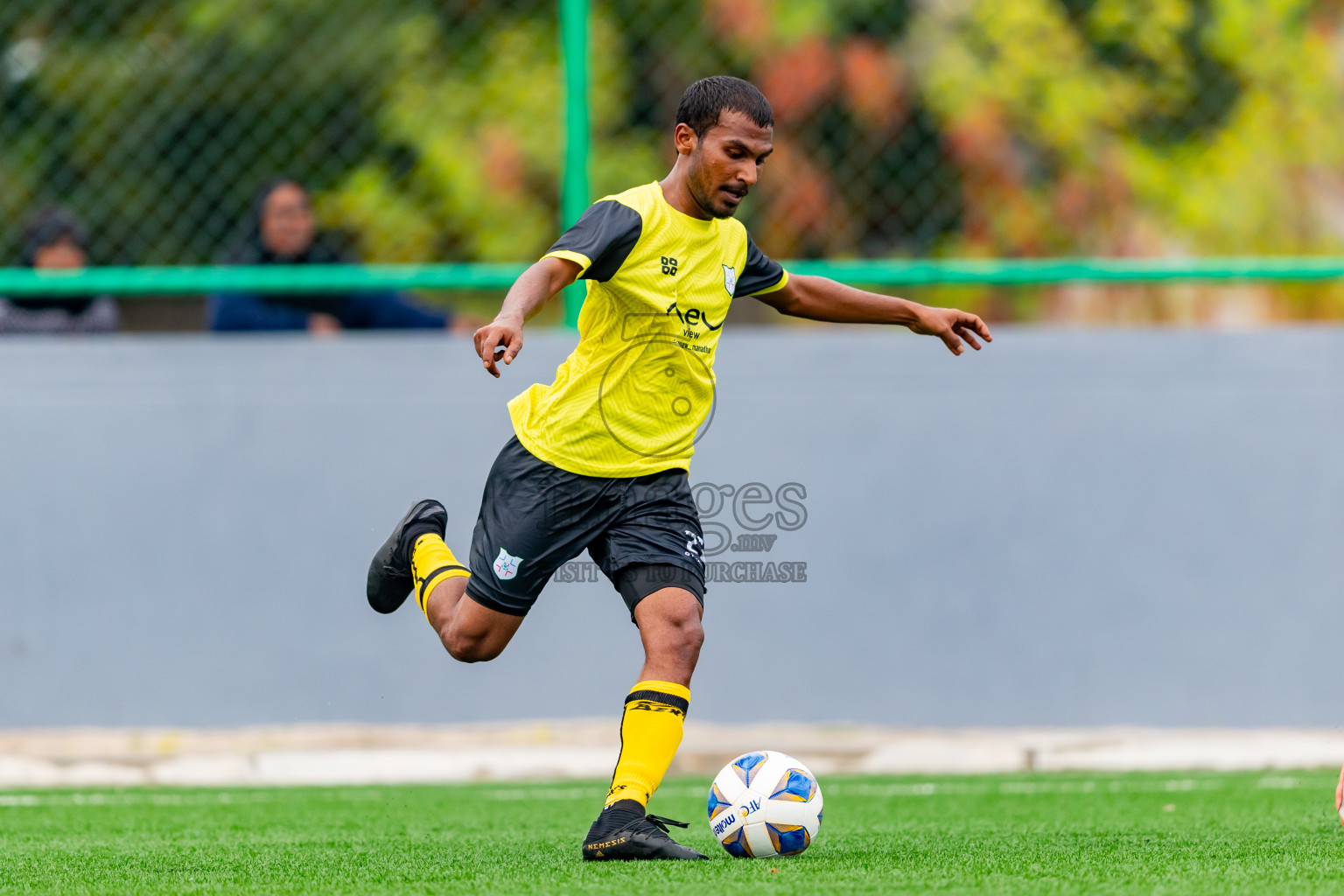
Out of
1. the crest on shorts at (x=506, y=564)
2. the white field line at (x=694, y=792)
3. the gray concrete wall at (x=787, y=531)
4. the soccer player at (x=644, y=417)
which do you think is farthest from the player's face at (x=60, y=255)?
the crest on shorts at (x=506, y=564)

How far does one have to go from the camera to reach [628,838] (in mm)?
3848

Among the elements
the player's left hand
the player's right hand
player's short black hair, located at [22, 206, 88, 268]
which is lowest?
the player's right hand

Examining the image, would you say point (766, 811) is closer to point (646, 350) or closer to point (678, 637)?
point (678, 637)

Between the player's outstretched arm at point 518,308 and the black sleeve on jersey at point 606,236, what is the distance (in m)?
0.10

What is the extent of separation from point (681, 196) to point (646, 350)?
1.38ft

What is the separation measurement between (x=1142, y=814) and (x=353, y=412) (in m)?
3.48

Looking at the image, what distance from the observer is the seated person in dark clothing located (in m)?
6.69

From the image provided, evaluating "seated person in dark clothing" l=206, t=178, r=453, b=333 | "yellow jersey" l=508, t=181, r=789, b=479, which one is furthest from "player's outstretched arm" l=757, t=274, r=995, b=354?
"seated person in dark clothing" l=206, t=178, r=453, b=333

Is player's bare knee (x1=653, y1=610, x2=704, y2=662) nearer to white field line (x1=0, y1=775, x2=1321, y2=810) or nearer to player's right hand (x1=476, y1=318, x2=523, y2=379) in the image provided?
player's right hand (x1=476, y1=318, x2=523, y2=379)

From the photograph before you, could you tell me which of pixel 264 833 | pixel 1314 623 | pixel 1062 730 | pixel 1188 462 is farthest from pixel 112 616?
pixel 1314 623

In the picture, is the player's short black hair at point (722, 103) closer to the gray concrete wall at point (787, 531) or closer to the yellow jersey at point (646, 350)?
the yellow jersey at point (646, 350)

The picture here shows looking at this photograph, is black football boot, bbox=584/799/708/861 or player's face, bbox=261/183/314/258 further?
player's face, bbox=261/183/314/258

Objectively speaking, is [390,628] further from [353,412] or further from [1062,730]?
[1062,730]

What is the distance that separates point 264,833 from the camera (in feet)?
15.5
